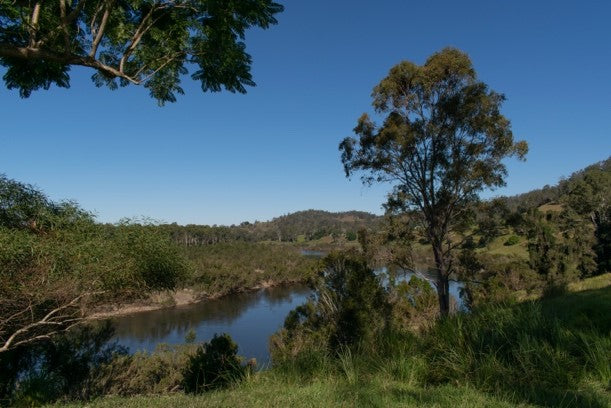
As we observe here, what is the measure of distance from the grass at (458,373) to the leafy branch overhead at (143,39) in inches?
129

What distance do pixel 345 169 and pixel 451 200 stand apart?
4.20m

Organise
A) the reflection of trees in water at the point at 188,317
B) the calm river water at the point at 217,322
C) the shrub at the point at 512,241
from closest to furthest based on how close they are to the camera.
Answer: the calm river water at the point at 217,322 → the reflection of trees in water at the point at 188,317 → the shrub at the point at 512,241

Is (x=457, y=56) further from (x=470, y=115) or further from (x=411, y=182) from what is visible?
(x=411, y=182)

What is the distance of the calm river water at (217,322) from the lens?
35500mm

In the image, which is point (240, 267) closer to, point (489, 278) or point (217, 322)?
point (217, 322)

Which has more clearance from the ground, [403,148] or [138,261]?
[403,148]

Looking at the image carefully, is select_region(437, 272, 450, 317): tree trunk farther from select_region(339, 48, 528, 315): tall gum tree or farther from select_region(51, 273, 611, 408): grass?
select_region(51, 273, 611, 408): grass

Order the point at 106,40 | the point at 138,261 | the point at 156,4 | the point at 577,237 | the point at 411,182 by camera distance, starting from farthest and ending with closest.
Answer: the point at 577,237 < the point at 411,182 < the point at 138,261 < the point at 106,40 < the point at 156,4

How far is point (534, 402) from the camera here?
3281 millimetres

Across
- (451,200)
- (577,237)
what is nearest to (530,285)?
(577,237)

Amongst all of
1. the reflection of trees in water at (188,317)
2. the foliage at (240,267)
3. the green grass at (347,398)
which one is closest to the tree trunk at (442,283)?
the green grass at (347,398)


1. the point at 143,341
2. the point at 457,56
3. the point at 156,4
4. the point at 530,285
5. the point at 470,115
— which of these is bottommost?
the point at 143,341

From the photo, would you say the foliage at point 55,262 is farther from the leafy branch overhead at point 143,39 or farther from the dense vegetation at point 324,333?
the leafy branch overhead at point 143,39

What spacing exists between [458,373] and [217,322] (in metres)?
42.4
